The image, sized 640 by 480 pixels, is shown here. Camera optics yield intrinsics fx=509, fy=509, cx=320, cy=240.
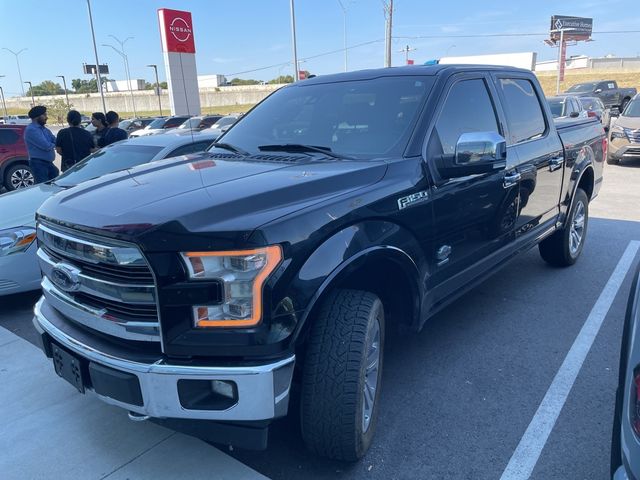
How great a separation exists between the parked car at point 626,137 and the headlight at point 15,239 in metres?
12.6

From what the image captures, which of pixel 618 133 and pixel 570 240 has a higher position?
pixel 618 133

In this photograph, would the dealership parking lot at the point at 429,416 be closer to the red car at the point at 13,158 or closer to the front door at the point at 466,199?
the front door at the point at 466,199

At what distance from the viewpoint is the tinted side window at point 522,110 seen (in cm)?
400

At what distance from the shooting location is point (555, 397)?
3.12m

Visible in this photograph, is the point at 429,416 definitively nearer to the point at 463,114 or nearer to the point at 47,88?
the point at 463,114

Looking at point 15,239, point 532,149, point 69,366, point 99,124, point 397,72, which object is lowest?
point 69,366

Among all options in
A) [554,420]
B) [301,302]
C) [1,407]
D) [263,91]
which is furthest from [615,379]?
[263,91]

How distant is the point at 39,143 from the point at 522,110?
7334 millimetres

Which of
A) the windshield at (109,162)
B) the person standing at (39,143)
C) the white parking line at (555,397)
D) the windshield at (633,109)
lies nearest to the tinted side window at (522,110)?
the white parking line at (555,397)

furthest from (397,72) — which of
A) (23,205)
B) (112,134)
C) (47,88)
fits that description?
(47,88)

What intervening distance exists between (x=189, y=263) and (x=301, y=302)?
0.49 meters

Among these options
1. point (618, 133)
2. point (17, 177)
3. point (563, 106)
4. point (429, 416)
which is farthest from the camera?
point (563, 106)

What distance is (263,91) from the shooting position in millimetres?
67562

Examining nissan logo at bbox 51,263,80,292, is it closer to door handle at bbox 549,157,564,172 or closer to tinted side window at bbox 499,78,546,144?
tinted side window at bbox 499,78,546,144
